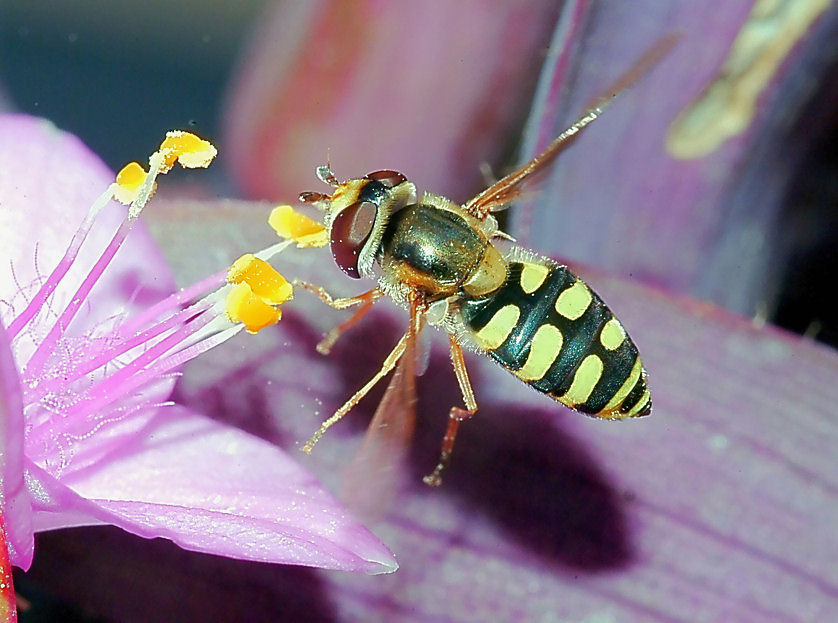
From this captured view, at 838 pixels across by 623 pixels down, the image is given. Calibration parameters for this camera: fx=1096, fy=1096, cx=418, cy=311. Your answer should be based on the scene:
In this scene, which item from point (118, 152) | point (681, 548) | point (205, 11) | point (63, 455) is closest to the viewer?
point (63, 455)

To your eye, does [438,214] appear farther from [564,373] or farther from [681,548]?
[681,548]

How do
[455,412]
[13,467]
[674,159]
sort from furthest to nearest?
[674,159], [455,412], [13,467]

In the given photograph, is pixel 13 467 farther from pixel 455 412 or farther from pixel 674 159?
pixel 674 159

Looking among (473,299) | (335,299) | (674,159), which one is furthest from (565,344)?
(674,159)

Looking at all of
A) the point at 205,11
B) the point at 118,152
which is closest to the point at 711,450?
the point at 118,152

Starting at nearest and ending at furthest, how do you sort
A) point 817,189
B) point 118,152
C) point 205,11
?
point 817,189, point 118,152, point 205,11

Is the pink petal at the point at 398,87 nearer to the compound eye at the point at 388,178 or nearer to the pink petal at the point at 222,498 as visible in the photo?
the compound eye at the point at 388,178

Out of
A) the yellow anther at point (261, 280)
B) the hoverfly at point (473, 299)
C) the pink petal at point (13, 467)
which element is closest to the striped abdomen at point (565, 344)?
the hoverfly at point (473, 299)
